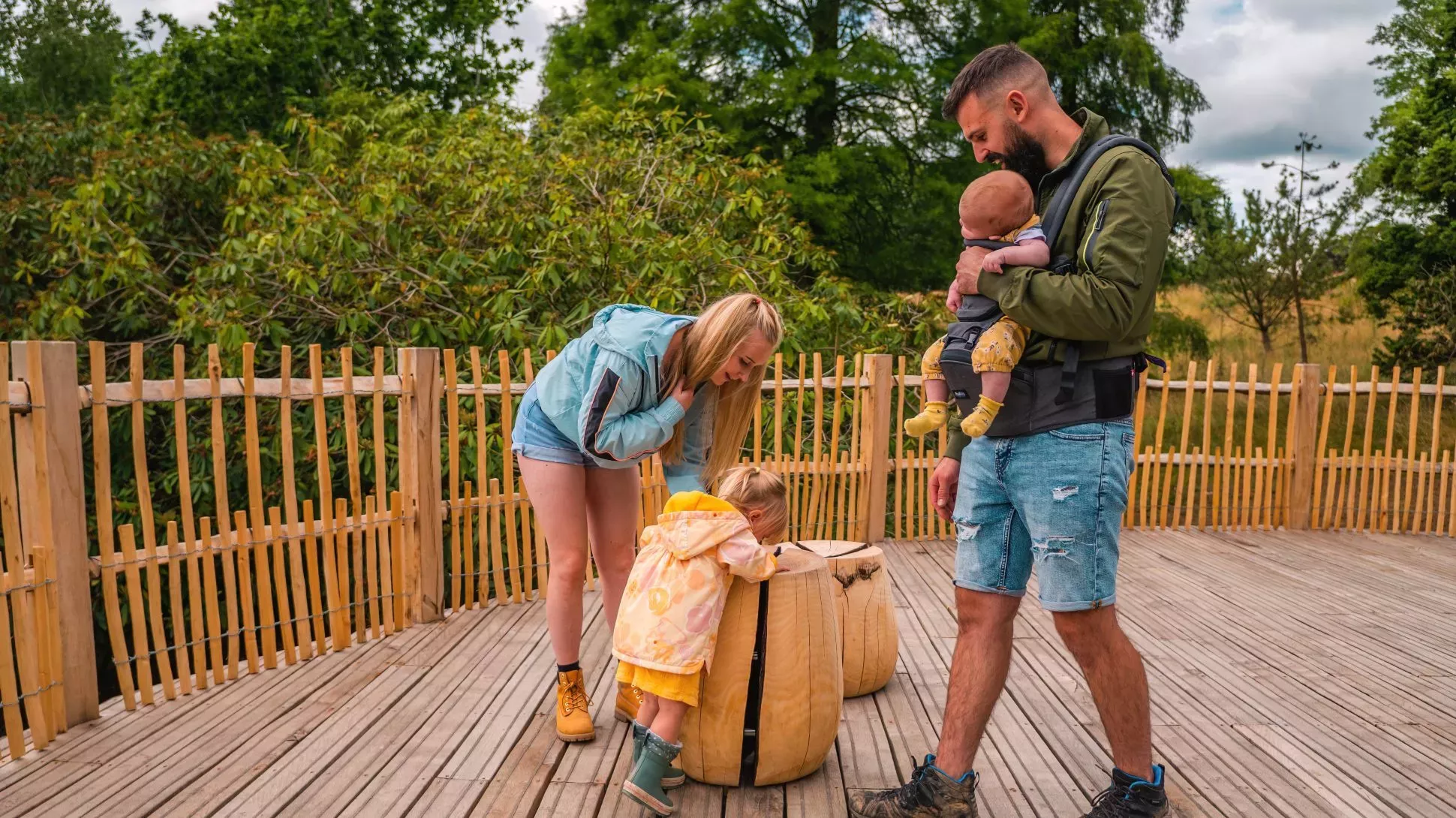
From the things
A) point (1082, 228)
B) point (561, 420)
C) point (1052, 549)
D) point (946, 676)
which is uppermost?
point (1082, 228)

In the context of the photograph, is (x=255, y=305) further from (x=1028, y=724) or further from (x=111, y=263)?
(x=1028, y=724)

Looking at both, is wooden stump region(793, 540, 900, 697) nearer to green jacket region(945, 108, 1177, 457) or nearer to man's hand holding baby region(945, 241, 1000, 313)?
man's hand holding baby region(945, 241, 1000, 313)

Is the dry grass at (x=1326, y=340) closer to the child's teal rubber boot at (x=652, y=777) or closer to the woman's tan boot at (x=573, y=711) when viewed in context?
the woman's tan boot at (x=573, y=711)

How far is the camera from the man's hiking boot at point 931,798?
2502 millimetres

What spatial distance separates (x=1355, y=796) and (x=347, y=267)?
7.21m

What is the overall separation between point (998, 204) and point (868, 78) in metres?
12.3

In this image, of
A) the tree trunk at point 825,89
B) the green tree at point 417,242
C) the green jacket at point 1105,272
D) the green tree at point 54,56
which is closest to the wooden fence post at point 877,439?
the green tree at point 417,242

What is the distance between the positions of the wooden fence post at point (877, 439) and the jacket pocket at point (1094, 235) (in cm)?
453

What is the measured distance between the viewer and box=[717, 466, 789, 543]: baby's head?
A: 292 centimetres

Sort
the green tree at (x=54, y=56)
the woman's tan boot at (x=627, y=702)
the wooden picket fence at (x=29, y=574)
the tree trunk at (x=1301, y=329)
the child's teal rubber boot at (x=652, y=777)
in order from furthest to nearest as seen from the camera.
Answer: the green tree at (x=54, y=56), the tree trunk at (x=1301, y=329), the woman's tan boot at (x=627, y=702), the wooden picket fence at (x=29, y=574), the child's teal rubber boot at (x=652, y=777)

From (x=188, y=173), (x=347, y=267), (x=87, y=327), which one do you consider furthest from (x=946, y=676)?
(x=188, y=173)

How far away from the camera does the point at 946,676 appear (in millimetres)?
4004

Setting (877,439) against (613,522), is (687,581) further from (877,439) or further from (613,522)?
(877,439)

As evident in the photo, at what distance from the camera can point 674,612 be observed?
2701mm
